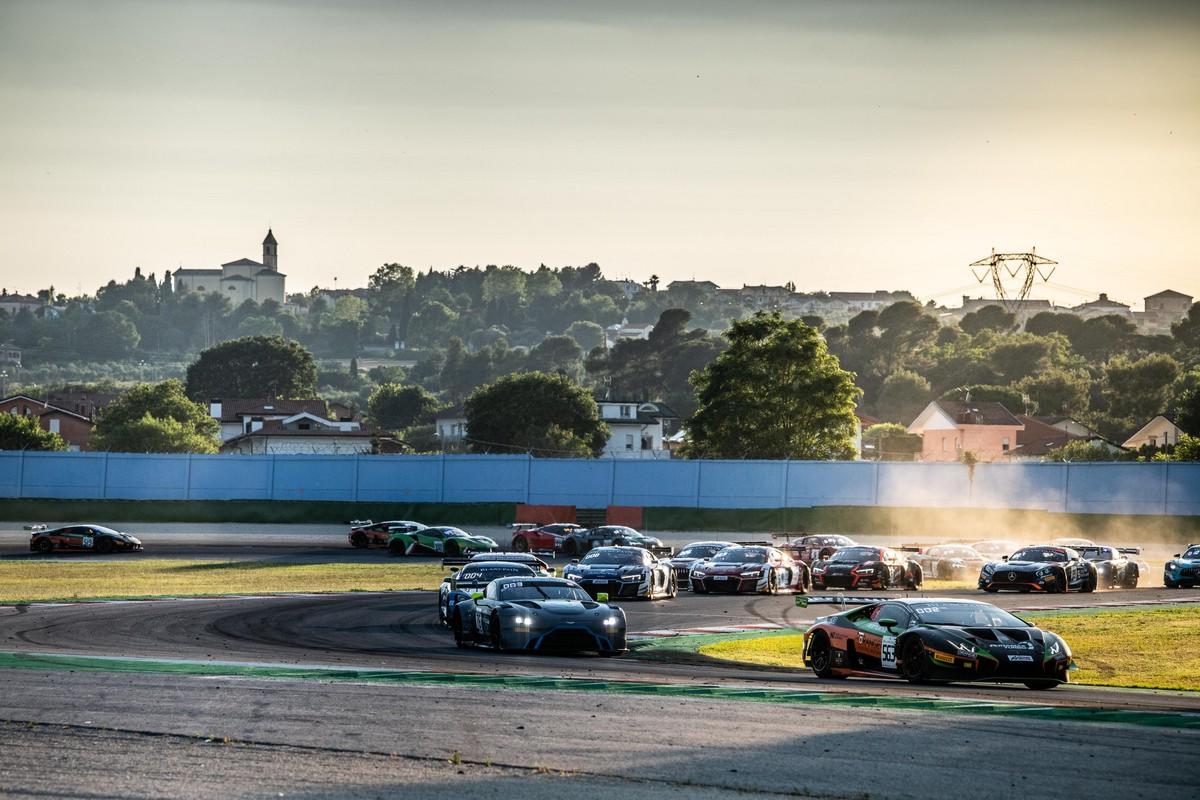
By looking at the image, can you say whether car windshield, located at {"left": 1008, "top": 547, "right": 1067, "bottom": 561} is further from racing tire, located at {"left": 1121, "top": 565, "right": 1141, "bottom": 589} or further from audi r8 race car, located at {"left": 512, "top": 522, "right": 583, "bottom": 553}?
audi r8 race car, located at {"left": 512, "top": 522, "right": 583, "bottom": 553}

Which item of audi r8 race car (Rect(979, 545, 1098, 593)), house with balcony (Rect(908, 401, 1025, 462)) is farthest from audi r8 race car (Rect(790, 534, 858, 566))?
house with balcony (Rect(908, 401, 1025, 462))

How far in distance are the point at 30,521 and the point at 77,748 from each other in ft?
205

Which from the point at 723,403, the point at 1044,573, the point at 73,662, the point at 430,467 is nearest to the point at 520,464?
the point at 430,467

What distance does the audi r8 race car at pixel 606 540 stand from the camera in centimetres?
5250

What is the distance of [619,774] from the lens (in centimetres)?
1319

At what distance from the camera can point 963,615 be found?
20859 millimetres

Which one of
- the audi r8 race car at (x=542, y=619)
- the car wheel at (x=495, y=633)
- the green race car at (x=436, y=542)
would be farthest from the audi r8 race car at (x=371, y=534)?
the car wheel at (x=495, y=633)

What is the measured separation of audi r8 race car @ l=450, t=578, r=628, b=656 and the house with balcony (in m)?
115

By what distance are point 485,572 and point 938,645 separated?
39.4ft

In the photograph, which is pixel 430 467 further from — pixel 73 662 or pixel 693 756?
pixel 693 756

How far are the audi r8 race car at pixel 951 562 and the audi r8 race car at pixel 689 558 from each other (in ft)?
23.2

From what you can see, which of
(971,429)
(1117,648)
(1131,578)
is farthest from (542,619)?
(971,429)

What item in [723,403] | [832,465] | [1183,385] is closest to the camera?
[832,465]

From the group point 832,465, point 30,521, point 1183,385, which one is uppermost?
point 1183,385
